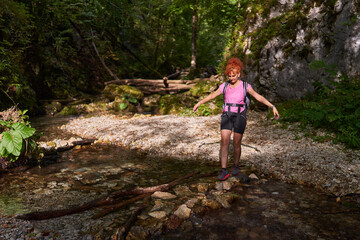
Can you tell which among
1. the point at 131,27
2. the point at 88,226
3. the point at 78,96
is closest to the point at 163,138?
the point at 88,226

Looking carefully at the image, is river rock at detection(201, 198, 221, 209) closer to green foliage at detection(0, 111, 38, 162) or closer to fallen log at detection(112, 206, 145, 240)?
fallen log at detection(112, 206, 145, 240)

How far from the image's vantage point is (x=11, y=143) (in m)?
4.19

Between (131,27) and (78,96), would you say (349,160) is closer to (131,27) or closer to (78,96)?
(78,96)

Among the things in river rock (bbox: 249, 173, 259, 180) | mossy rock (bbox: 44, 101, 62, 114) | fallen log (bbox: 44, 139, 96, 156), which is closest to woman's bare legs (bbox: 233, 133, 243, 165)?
river rock (bbox: 249, 173, 259, 180)

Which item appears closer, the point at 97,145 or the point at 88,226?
the point at 88,226

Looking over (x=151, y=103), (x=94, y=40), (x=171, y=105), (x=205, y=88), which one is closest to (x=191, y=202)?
(x=171, y=105)

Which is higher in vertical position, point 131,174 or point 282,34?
point 282,34

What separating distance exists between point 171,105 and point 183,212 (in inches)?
409

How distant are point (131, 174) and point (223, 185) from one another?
7.07 feet

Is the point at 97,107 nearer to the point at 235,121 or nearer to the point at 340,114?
the point at 235,121

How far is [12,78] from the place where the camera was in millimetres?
10000

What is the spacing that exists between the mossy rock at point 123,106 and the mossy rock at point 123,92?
0.52 metres

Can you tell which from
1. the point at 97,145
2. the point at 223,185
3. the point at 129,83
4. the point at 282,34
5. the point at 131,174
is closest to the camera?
the point at 223,185

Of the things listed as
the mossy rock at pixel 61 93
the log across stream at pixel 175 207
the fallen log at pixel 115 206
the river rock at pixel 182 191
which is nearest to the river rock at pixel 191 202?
the log across stream at pixel 175 207
